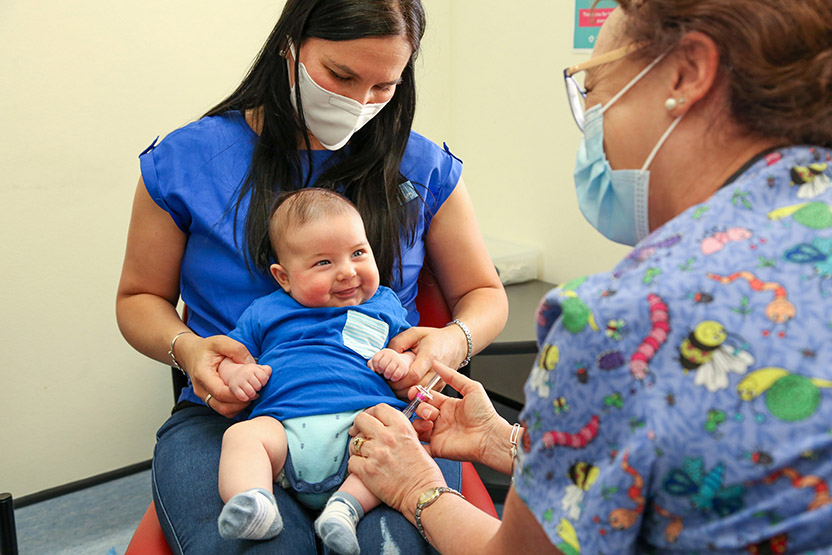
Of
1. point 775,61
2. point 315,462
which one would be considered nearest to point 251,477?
point 315,462

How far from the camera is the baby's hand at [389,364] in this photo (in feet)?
4.65

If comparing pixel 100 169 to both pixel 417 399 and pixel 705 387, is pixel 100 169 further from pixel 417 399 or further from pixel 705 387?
pixel 705 387

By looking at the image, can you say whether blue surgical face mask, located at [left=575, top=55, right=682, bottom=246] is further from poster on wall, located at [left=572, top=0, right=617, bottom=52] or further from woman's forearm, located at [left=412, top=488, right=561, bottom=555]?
poster on wall, located at [left=572, top=0, right=617, bottom=52]

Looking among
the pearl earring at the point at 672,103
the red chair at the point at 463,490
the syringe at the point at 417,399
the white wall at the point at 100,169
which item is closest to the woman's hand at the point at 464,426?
the syringe at the point at 417,399

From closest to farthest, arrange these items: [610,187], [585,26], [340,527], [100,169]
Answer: [610,187], [340,527], [100,169], [585,26]

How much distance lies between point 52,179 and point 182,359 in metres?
1.15

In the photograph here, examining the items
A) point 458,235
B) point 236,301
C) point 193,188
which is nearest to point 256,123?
point 193,188

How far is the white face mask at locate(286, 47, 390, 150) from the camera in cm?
153

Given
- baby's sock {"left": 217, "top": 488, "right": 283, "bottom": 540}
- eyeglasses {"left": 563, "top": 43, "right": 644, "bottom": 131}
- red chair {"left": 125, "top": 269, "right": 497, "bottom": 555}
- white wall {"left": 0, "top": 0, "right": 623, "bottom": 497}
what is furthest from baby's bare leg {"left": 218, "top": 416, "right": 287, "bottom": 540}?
white wall {"left": 0, "top": 0, "right": 623, "bottom": 497}

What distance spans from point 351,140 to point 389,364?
0.58 meters

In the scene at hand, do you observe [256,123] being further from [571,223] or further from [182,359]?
[571,223]

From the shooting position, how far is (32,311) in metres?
2.34

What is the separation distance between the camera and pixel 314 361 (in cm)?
139

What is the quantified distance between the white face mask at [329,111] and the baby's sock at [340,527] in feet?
2.59
